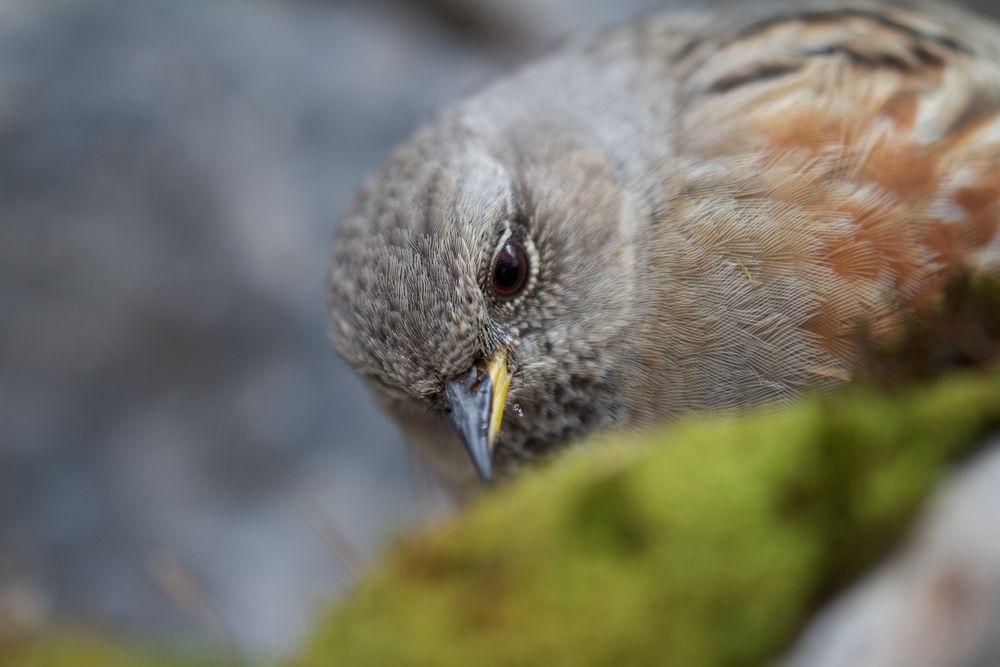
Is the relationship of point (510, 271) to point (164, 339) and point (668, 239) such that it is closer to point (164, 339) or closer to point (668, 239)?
point (668, 239)

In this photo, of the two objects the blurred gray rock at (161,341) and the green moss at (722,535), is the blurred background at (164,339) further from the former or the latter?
the green moss at (722,535)

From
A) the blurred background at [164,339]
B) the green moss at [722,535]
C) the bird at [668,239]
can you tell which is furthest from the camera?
the blurred background at [164,339]

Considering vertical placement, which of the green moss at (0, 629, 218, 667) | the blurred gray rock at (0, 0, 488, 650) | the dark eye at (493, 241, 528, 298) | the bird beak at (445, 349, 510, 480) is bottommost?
the bird beak at (445, 349, 510, 480)

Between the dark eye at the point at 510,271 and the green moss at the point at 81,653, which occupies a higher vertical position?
the green moss at the point at 81,653

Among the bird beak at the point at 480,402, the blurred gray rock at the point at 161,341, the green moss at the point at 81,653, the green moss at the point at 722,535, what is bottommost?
the green moss at the point at 722,535

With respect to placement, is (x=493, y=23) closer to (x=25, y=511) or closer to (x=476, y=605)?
(x=25, y=511)

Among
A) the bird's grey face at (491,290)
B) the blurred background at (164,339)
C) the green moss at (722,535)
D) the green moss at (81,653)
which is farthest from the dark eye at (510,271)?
the blurred background at (164,339)

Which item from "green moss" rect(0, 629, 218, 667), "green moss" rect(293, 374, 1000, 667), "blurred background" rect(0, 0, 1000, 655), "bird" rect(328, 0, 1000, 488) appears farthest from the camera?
"blurred background" rect(0, 0, 1000, 655)

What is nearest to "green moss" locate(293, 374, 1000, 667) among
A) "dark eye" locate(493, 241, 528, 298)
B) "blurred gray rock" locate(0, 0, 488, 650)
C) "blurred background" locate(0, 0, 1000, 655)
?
"dark eye" locate(493, 241, 528, 298)

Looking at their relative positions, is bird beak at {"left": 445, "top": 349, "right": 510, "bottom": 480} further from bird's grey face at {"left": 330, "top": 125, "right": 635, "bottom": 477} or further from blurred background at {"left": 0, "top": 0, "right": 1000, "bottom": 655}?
blurred background at {"left": 0, "top": 0, "right": 1000, "bottom": 655}

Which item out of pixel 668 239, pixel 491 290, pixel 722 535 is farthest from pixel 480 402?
pixel 722 535
